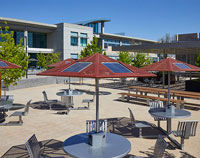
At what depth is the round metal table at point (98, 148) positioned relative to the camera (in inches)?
166

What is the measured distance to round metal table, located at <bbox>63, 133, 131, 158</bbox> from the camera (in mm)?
4215

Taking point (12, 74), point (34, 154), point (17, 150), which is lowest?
point (17, 150)

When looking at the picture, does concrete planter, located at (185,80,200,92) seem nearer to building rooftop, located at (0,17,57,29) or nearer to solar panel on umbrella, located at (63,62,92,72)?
solar panel on umbrella, located at (63,62,92,72)

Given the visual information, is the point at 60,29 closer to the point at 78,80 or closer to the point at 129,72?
the point at 78,80

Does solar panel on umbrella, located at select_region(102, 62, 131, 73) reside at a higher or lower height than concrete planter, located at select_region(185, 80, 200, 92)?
higher

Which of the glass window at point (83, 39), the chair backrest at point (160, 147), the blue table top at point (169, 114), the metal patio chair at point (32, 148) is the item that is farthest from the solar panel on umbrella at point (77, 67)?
the glass window at point (83, 39)

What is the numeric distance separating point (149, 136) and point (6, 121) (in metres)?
6.33

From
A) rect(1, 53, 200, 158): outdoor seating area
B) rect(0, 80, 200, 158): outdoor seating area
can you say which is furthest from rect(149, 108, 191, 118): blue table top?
rect(0, 80, 200, 158): outdoor seating area

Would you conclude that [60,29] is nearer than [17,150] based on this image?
No

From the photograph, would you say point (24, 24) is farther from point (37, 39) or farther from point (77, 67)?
point (77, 67)

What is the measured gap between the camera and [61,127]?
879cm

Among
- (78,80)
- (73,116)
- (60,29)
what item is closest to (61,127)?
(73,116)

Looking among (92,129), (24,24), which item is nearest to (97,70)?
(92,129)

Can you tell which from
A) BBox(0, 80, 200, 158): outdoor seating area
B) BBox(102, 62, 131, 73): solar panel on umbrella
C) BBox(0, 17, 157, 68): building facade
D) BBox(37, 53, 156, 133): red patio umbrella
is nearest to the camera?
BBox(37, 53, 156, 133): red patio umbrella
